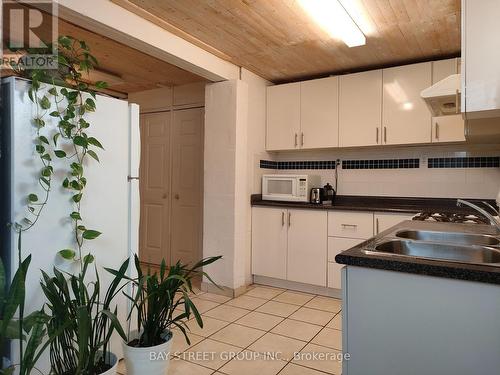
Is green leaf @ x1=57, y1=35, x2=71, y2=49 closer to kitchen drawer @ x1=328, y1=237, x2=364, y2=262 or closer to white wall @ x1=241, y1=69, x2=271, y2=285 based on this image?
white wall @ x1=241, y1=69, x2=271, y2=285

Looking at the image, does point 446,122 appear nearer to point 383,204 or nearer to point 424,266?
point 383,204

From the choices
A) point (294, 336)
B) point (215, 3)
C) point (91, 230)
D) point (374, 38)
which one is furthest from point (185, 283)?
point (374, 38)

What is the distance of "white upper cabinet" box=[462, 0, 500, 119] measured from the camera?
1.44m

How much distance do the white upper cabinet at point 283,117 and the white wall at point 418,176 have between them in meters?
0.35

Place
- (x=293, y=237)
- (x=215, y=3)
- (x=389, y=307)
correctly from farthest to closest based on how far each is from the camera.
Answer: (x=293, y=237) → (x=215, y=3) → (x=389, y=307)

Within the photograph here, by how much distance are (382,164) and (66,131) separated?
117 inches

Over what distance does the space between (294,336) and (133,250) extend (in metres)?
1.29

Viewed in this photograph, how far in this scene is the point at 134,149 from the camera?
2.04m

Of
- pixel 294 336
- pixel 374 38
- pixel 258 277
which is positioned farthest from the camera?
pixel 258 277

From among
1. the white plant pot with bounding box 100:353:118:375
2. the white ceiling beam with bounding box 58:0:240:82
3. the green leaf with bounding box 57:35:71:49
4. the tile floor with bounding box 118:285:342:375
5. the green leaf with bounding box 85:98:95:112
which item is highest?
the white ceiling beam with bounding box 58:0:240:82

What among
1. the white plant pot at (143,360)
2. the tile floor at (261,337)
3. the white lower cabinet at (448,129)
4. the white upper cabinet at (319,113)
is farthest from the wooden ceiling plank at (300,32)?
the tile floor at (261,337)

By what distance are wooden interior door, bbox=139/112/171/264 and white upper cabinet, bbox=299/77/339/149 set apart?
5.99 ft

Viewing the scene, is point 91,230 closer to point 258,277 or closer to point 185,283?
point 185,283

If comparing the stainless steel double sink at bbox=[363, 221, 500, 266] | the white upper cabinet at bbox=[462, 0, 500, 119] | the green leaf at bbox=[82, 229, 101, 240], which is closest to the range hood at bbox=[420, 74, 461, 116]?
the white upper cabinet at bbox=[462, 0, 500, 119]
